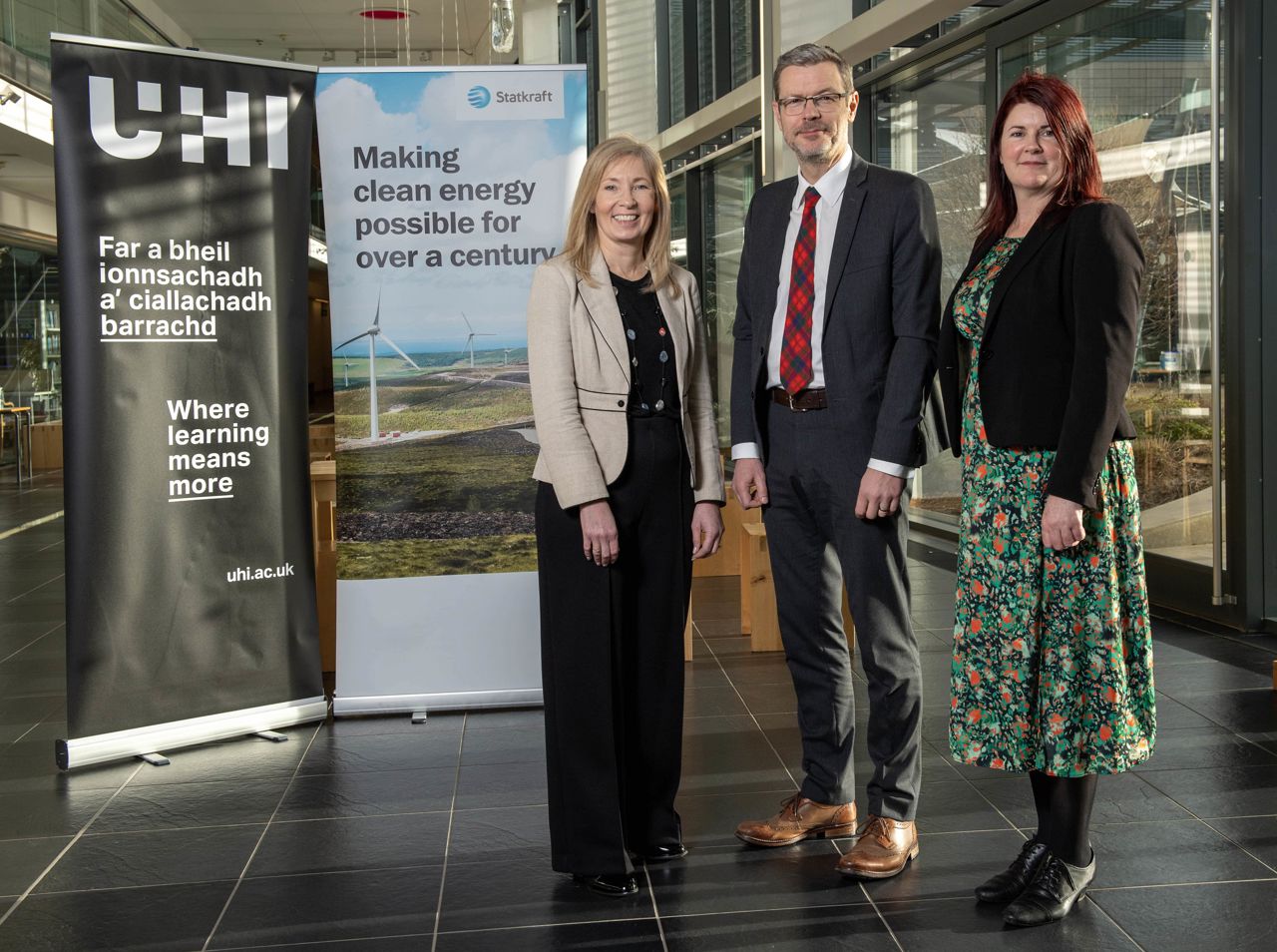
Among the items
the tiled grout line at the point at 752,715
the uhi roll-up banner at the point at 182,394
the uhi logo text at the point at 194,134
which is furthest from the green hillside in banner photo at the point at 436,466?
the tiled grout line at the point at 752,715

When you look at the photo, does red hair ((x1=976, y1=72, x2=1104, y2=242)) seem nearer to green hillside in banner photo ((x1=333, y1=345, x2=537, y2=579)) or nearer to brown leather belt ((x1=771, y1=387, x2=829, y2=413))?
brown leather belt ((x1=771, y1=387, x2=829, y2=413))

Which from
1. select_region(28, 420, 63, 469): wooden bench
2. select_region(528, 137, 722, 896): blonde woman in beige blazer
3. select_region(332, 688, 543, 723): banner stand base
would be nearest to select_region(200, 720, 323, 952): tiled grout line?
select_region(332, 688, 543, 723): banner stand base

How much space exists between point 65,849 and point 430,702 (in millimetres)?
1442

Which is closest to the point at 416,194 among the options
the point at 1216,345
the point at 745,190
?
→ the point at 1216,345

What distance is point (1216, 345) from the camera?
5.52 meters

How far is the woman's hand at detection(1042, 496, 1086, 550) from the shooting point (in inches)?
96.0

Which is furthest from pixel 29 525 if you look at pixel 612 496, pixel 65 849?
pixel 612 496

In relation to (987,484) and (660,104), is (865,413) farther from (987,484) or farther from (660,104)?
(660,104)

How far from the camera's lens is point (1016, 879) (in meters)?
2.74

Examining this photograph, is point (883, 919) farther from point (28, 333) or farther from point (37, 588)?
point (28, 333)

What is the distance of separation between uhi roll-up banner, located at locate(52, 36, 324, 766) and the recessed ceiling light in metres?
14.8

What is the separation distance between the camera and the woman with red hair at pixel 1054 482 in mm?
2455

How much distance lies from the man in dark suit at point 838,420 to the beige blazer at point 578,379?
1.20 feet

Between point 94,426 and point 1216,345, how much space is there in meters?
4.39
